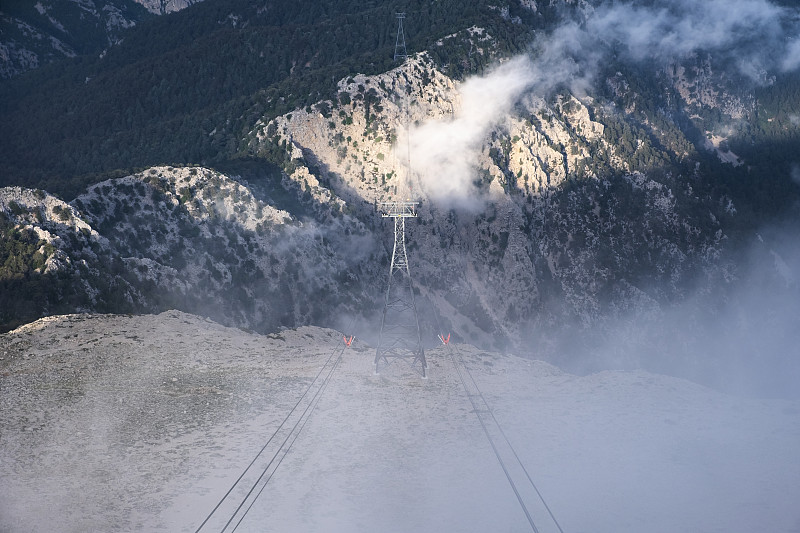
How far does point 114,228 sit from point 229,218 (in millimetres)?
13501

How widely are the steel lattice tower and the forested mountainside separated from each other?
3.47 metres

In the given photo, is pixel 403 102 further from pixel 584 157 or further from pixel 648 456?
pixel 648 456

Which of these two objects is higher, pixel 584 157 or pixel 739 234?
pixel 584 157

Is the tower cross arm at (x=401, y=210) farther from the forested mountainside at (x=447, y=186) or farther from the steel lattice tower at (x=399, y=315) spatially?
the forested mountainside at (x=447, y=186)

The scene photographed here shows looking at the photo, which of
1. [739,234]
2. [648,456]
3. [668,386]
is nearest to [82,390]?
[648,456]

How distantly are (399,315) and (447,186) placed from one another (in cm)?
3368

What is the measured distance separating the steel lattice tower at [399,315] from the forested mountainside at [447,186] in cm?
347

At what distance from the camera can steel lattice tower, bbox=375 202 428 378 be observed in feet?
225

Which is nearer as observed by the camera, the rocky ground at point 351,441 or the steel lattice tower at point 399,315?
the rocky ground at point 351,441

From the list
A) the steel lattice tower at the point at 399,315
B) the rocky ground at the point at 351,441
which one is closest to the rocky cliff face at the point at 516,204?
the steel lattice tower at the point at 399,315

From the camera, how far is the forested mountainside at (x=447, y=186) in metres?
109

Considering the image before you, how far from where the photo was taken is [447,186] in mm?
147000

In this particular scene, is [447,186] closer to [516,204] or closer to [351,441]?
[516,204]

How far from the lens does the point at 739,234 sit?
6693 inches
